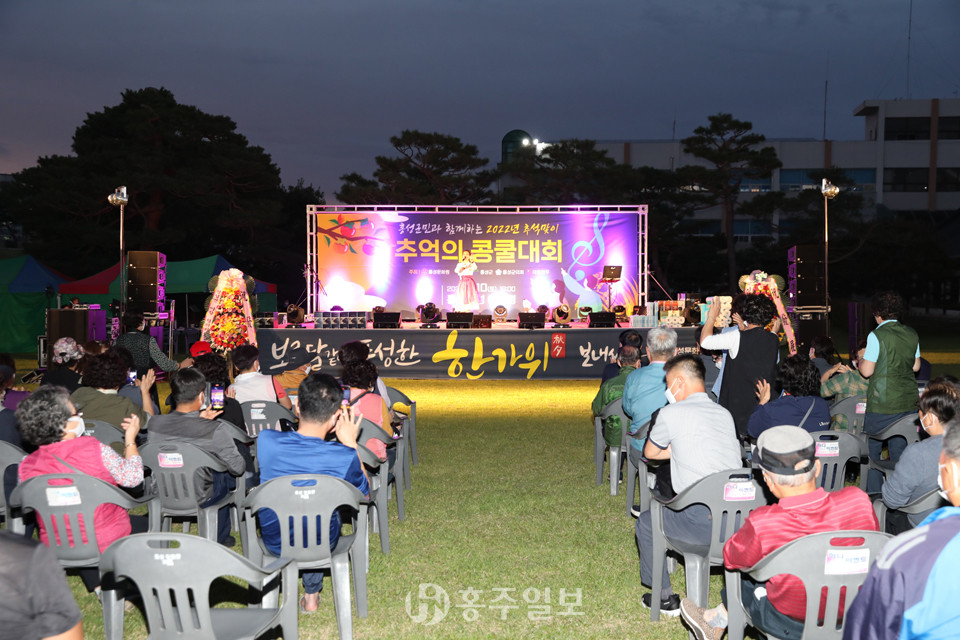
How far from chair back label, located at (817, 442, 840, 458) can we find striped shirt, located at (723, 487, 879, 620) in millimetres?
1512

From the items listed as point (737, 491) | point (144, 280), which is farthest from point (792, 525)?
point (144, 280)

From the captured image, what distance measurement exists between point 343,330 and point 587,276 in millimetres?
5608

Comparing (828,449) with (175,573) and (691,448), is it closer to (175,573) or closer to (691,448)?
(691,448)

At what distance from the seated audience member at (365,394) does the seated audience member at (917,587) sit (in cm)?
304

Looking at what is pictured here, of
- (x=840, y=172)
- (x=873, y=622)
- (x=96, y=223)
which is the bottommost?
(x=873, y=622)

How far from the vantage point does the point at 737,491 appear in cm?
283

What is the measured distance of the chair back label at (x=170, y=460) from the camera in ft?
11.3

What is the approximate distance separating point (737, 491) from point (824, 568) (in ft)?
2.60

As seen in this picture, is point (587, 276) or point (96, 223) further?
point (96, 223)

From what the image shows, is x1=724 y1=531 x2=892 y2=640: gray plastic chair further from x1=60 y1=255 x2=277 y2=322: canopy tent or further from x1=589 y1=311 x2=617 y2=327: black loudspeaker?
x1=60 y1=255 x2=277 y2=322: canopy tent

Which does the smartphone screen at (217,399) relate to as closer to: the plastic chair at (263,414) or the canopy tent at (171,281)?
the plastic chair at (263,414)

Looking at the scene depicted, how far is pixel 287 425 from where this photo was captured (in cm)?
487

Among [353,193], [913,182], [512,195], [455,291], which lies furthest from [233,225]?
[913,182]

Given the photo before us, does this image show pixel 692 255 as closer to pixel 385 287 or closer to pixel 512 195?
pixel 512 195
